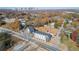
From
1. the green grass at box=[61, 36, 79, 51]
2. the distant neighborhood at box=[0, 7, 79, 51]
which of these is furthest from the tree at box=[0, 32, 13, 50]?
the green grass at box=[61, 36, 79, 51]

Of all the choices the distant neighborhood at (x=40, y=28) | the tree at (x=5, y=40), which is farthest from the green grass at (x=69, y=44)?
the tree at (x=5, y=40)

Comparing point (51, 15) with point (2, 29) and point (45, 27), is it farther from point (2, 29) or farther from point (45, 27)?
point (2, 29)

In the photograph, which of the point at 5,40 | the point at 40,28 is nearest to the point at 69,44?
the point at 40,28

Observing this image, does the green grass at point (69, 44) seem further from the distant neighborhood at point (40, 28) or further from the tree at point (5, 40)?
the tree at point (5, 40)

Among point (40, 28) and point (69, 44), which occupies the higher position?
point (40, 28)

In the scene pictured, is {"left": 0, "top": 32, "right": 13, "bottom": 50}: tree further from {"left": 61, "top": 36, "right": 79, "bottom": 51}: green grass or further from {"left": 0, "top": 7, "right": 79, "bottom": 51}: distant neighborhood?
{"left": 61, "top": 36, "right": 79, "bottom": 51}: green grass

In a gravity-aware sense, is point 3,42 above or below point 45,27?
below

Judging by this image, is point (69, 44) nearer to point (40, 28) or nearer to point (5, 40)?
point (40, 28)
